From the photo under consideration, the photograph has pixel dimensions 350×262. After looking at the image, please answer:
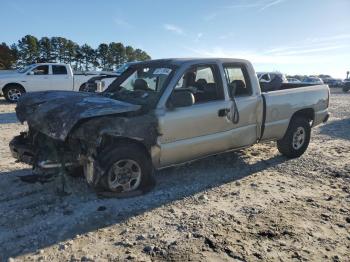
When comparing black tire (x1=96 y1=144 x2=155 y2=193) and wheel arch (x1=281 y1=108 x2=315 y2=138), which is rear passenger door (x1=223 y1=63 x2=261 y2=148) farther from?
black tire (x1=96 y1=144 x2=155 y2=193)

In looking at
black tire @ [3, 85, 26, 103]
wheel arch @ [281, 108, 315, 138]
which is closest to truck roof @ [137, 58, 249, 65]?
wheel arch @ [281, 108, 315, 138]

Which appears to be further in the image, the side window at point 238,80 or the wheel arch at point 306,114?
the wheel arch at point 306,114

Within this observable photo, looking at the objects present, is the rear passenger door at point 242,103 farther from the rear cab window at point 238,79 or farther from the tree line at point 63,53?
the tree line at point 63,53

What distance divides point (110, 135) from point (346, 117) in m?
11.7

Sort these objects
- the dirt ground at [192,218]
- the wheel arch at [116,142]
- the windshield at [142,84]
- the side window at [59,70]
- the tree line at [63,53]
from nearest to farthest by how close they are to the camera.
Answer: the dirt ground at [192,218]
the wheel arch at [116,142]
the windshield at [142,84]
the side window at [59,70]
the tree line at [63,53]

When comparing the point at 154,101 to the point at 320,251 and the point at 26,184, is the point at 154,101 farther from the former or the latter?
the point at 320,251

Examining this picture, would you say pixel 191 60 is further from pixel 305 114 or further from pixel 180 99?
pixel 305 114

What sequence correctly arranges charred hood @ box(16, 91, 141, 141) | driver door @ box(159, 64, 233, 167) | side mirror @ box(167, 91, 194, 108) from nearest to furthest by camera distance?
1. charred hood @ box(16, 91, 141, 141)
2. side mirror @ box(167, 91, 194, 108)
3. driver door @ box(159, 64, 233, 167)

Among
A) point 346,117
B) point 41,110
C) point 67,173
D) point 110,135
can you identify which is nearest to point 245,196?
point 110,135

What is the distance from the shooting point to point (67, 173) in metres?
5.68

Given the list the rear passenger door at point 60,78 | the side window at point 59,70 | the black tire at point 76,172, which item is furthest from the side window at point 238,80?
the side window at point 59,70

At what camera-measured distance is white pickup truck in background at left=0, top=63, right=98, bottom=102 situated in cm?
1681

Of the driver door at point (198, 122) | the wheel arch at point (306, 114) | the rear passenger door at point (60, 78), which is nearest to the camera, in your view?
the driver door at point (198, 122)

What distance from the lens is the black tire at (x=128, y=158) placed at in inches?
189
